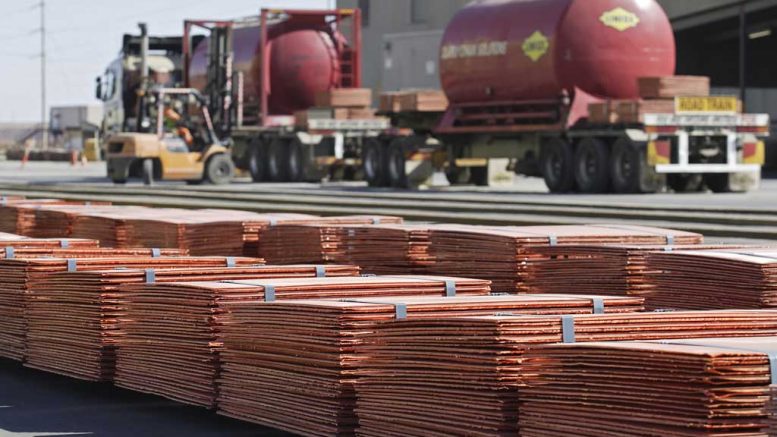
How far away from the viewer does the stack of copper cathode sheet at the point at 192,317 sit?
30.0ft

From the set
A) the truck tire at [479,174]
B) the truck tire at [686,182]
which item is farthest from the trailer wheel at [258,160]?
the truck tire at [686,182]

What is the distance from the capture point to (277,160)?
4538 centimetres

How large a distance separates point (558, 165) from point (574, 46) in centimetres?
261

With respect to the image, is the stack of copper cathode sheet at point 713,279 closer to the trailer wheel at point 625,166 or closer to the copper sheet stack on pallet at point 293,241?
the copper sheet stack on pallet at point 293,241

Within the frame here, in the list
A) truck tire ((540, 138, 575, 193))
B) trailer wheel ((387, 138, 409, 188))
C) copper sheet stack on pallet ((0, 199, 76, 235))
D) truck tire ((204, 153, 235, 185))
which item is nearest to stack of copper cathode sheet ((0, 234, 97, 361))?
copper sheet stack on pallet ((0, 199, 76, 235))

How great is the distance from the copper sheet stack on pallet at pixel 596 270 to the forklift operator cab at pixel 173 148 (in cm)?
2939

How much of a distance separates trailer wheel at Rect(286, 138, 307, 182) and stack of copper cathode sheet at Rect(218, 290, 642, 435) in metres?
35.1

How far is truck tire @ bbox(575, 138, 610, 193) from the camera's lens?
33.3 m

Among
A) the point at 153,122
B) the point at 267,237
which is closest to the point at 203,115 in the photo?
the point at 153,122

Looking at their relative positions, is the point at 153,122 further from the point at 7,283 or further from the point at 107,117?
the point at 7,283

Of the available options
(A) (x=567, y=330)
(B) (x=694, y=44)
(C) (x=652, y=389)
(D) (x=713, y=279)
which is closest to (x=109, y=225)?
(D) (x=713, y=279)

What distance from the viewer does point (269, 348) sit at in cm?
850

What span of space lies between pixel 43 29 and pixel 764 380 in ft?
400

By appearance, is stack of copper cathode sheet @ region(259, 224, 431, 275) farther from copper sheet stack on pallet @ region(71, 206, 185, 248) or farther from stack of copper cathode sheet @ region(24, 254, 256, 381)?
stack of copper cathode sheet @ region(24, 254, 256, 381)
